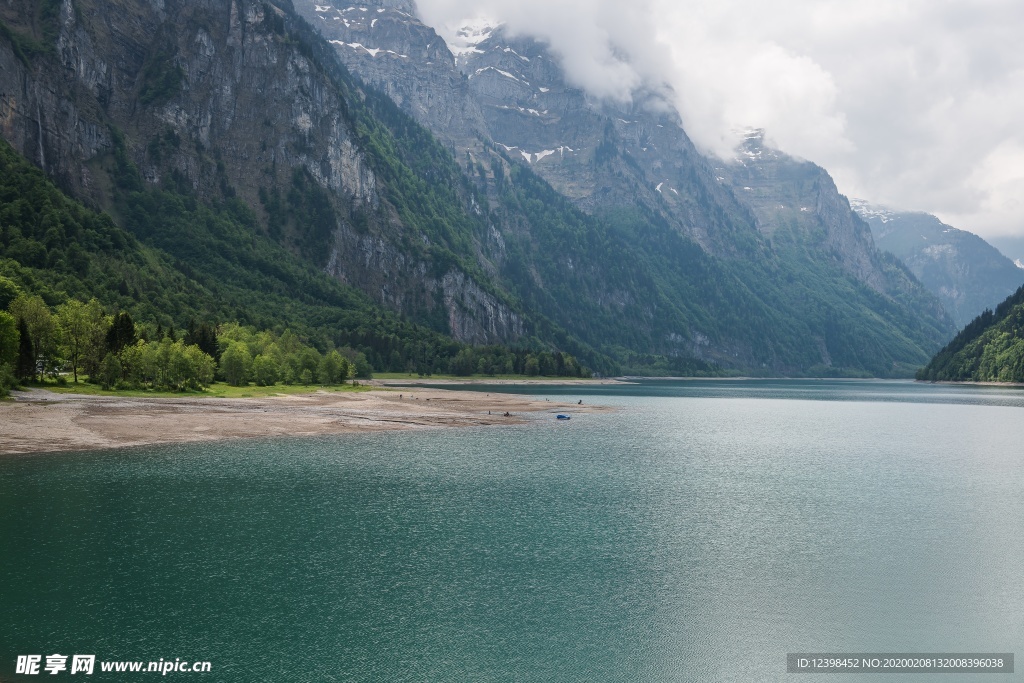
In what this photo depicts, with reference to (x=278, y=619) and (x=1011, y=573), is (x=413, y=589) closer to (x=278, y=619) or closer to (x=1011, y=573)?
(x=278, y=619)

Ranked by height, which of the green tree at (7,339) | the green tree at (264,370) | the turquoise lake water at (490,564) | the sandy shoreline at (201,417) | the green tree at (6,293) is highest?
the green tree at (6,293)

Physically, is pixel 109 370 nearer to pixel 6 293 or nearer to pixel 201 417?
pixel 6 293

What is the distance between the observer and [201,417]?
106m

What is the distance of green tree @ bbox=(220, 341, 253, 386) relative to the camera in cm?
16275

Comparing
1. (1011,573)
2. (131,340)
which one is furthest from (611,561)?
(131,340)

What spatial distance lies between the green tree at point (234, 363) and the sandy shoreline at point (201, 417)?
17.8 meters

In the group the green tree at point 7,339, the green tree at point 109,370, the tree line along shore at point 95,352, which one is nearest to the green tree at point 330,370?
the tree line along shore at point 95,352

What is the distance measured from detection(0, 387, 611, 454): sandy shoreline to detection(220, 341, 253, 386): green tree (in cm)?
1780

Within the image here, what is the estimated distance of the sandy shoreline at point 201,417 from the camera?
80.9m

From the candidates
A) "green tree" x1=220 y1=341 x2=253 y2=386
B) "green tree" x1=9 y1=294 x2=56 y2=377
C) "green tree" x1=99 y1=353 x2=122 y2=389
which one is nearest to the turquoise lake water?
"green tree" x1=9 y1=294 x2=56 y2=377

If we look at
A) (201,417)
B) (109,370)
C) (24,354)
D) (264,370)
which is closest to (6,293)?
(24,354)

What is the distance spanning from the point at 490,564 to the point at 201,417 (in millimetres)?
78692

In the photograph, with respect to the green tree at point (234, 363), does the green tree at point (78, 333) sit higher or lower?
higher

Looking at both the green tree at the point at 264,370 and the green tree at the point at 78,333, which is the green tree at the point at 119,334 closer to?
the green tree at the point at 78,333
